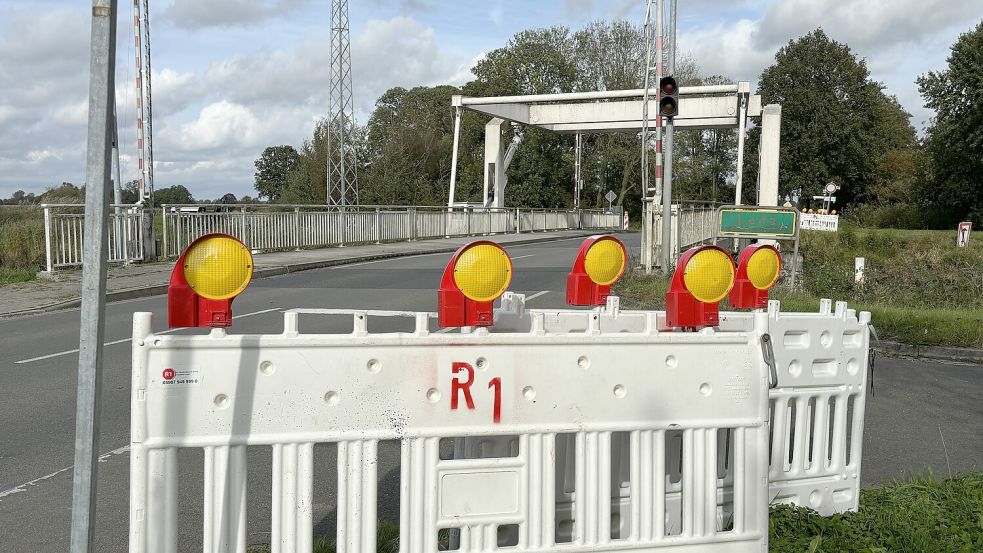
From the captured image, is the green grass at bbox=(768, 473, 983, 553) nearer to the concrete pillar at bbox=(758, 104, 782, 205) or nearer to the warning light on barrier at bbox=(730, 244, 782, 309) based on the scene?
the warning light on barrier at bbox=(730, 244, 782, 309)

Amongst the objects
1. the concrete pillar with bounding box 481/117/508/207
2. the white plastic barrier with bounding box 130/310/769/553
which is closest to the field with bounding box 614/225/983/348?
the white plastic barrier with bounding box 130/310/769/553

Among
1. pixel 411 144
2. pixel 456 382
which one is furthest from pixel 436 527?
pixel 411 144

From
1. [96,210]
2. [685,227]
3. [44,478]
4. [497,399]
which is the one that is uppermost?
[96,210]

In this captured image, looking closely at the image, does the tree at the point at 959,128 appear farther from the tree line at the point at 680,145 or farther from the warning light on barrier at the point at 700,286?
the warning light on barrier at the point at 700,286

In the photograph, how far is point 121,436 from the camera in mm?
6059

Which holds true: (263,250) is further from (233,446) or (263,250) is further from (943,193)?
(943,193)

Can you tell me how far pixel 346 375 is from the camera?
308cm

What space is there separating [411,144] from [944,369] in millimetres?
63492

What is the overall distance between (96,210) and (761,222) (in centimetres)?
1379

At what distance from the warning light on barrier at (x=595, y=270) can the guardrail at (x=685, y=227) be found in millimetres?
12979

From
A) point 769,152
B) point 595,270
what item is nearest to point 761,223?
point 595,270

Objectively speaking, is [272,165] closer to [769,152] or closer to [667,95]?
[769,152]

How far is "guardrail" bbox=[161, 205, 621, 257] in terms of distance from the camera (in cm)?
2119

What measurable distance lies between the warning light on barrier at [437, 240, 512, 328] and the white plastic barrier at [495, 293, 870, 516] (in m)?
0.91
